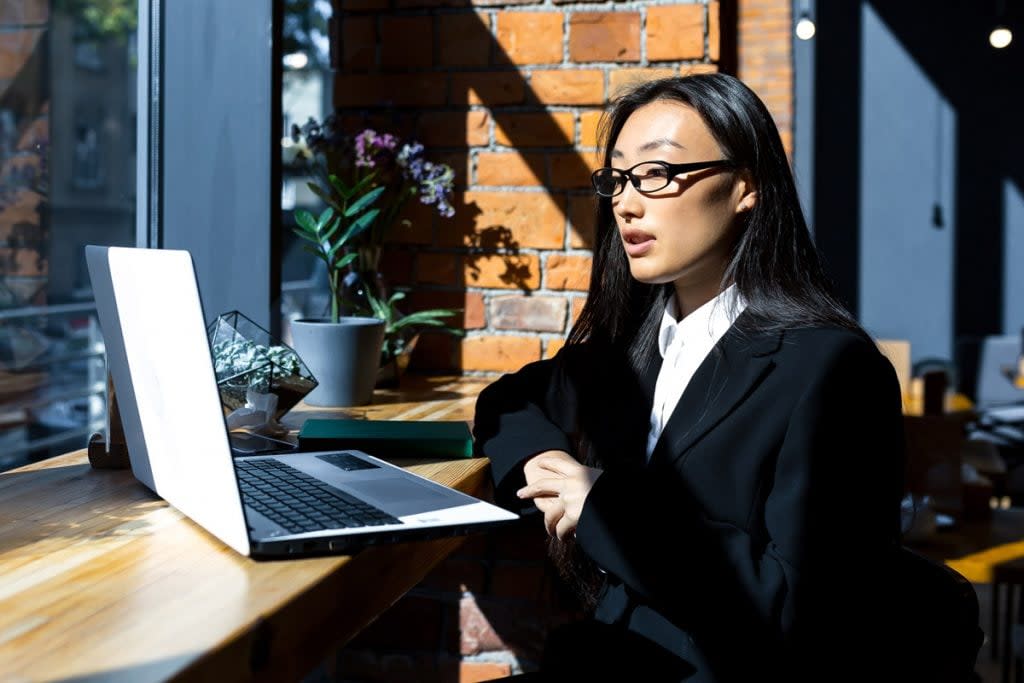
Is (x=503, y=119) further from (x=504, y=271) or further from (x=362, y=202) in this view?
(x=362, y=202)

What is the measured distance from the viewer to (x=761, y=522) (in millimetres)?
1253

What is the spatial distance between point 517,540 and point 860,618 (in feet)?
4.02

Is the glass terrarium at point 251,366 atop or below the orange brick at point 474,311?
below

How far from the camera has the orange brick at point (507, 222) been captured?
2344mm

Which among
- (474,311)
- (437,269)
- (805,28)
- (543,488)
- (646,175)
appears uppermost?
(805,28)

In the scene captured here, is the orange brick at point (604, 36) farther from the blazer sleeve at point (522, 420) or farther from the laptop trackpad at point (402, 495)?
the laptop trackpad at point (402, 495)

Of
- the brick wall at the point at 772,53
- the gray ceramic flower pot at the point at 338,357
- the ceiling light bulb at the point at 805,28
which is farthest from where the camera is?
the brick wall at the point at 772,53

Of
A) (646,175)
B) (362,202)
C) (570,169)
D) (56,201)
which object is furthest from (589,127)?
(56,201)

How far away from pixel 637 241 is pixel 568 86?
37.5 inches

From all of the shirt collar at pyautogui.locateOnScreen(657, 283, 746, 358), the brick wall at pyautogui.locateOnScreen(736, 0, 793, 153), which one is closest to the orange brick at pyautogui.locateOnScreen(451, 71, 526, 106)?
the shirt collar at pyautogui.locateOnScreen(657, 283, 746, 358)

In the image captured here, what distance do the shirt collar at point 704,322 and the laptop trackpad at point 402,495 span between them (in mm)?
463

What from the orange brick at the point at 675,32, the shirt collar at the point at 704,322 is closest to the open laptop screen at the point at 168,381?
the shirt collar at the point at 704,322

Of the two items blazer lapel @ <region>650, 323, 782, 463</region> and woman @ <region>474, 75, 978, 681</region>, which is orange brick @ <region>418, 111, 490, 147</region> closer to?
woman @ <region>474, 75, 978, 681</region>

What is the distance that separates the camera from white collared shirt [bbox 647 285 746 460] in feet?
4.77
